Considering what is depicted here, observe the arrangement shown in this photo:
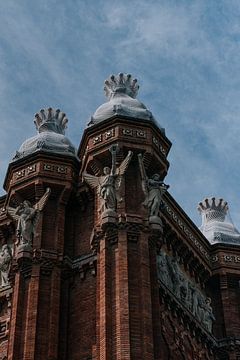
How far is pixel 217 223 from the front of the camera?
3162 centimetres

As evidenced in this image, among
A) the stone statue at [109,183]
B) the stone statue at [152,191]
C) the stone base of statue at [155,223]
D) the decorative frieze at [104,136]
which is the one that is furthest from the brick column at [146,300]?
the decorative frieze at [104,136]

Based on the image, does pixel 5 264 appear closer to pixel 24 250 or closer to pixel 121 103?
pixel 24 250

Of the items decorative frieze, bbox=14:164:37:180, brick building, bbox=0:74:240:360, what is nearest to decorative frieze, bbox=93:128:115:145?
brick building, bbox=0:74:240:360

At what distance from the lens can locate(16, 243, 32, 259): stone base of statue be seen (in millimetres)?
22312

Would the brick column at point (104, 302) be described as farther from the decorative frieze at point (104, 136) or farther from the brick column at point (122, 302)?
the decorative frieze at point (104, 136)

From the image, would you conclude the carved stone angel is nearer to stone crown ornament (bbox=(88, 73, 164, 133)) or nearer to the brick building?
the brick building

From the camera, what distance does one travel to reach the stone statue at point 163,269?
24.7 metres

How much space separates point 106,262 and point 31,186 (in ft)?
14.4

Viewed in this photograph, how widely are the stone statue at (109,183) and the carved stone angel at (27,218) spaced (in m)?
1.46

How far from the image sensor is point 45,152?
24.7m

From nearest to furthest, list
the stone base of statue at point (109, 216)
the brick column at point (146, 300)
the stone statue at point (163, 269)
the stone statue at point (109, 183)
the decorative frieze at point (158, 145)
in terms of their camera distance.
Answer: the brick column at point (146, 300)
the stone base of statue at point (109, 216)
the stone statue at point (109, 183)
the decorative frieze at point (158, 145)
the stone statue at point (163, 269)

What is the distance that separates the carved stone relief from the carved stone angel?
3.82 m

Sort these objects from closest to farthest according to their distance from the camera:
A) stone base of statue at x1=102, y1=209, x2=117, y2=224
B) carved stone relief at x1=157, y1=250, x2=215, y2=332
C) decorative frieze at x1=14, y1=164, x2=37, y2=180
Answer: stone base of statue at x1=102, y1=209, x2=117, y2=224
decorative frieze at x1=14, y1=164, x2=37, y2=180
carved stone relief at x1=157, y1=250, x2=215, y2=332

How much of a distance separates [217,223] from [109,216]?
11.0m
